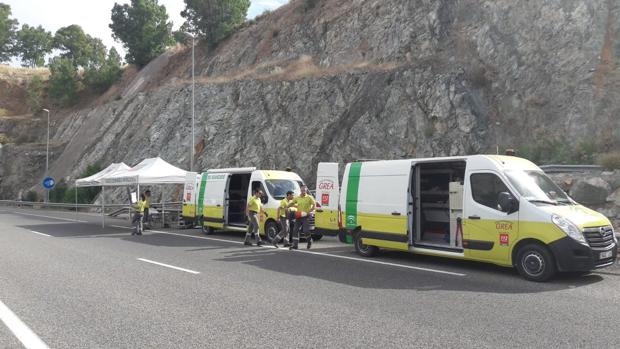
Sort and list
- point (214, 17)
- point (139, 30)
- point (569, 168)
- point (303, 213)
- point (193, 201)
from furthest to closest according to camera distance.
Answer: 1. point (139, 30)
2. point (214, 17)
3. point (193, 201)
4. point (569, 168)
5. point (303, 213)

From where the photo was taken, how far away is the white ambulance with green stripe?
1555 cm

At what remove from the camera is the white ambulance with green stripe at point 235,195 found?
51.0 ft

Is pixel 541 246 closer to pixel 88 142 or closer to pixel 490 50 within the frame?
pixel 490 50

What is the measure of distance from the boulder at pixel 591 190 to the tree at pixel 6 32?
9302 cm

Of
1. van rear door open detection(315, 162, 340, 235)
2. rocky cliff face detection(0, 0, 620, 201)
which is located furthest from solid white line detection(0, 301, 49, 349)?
rocky cliff face detection(0, 0, 620, 201)

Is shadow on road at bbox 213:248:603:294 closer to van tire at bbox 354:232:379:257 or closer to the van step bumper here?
the van step bumper

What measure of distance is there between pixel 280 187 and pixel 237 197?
116 inches

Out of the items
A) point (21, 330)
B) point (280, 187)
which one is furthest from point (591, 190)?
point (21, 330)

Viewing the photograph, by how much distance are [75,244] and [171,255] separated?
4.33 m

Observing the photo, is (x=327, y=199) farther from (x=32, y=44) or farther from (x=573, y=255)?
(x=32, y=44)

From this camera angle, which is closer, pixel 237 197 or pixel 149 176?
pixel 237 197

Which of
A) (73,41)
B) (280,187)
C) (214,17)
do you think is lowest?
(280,187)

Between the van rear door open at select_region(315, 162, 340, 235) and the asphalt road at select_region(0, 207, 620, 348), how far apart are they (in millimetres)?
1805

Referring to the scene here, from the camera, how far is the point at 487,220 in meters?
9.27
